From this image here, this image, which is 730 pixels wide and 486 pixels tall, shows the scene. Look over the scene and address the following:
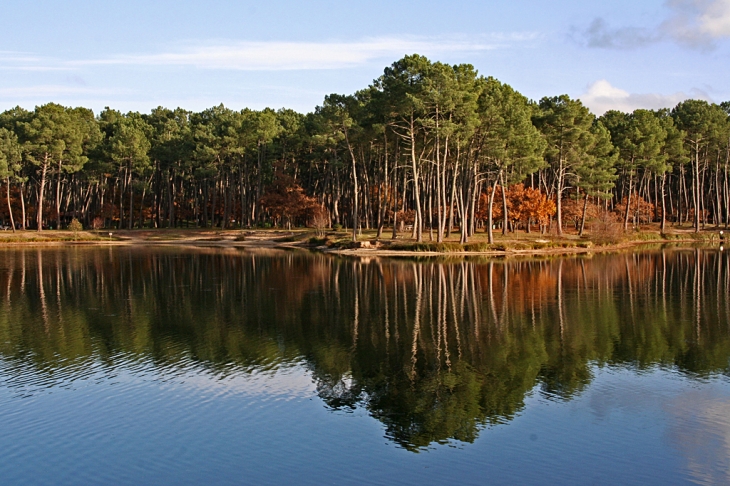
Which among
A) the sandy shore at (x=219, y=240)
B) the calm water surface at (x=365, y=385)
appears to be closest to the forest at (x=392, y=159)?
the sandy shore at (x=219, y=240)

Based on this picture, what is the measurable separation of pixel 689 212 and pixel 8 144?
90973mm

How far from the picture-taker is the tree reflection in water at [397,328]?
1733 centimetres

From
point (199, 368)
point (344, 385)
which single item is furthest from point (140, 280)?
point (344, 385)

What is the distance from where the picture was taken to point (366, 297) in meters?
32.5

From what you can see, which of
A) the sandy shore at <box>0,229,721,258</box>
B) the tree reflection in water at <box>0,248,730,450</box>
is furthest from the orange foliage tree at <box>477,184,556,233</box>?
the tree reflection in water at <box>0,248,730,450</box>

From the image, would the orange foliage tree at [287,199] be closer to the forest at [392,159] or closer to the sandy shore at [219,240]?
the forest at [392,159]

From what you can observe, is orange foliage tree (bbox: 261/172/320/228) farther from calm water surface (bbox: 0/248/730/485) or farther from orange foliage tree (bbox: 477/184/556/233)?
calm water surface (bbox: 0/248/730/485)

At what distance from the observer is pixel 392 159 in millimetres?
79125

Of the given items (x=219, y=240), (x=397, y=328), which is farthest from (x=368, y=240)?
(x=397, y=328)

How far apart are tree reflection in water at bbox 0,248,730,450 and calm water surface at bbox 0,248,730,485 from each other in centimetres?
11

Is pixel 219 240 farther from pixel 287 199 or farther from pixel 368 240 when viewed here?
pixel 368 240

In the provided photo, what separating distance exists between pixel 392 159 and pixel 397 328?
55424mm

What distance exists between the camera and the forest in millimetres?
59656

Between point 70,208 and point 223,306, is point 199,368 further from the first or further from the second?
point 70,208
